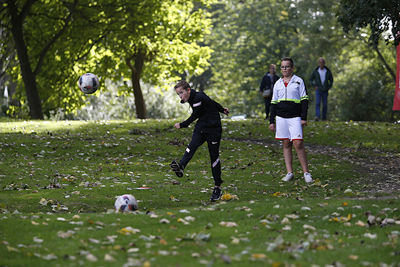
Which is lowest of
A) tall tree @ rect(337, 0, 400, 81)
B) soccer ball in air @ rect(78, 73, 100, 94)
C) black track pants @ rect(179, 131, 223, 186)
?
black track pants @ rect(179, 131, 223, 186)

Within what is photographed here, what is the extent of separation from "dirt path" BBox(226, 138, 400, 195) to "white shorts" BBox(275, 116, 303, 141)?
1.99 m

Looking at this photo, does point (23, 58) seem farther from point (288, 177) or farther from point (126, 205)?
point (126, 205)

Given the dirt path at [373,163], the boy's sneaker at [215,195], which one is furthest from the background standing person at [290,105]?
the boy's sneaker at [215,195]

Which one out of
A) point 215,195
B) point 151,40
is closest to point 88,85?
point 215,195

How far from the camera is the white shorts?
13344 millimetres

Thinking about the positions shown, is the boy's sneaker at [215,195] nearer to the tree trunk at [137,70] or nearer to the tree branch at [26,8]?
the tree branch at [26,8]

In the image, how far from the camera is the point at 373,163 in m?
18.2

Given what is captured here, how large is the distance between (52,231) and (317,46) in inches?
1683

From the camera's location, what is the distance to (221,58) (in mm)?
60438

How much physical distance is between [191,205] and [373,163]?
897 cm

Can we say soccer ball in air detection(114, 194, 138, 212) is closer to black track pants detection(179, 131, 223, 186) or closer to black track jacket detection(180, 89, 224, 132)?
black track pants detection(179, 131, 223, 186)

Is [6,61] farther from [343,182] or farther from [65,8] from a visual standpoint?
[343,182]

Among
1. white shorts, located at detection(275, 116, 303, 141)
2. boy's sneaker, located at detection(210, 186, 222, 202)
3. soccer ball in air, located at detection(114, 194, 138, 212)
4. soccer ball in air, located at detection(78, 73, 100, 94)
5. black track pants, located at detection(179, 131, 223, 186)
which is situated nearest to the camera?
soccer ball in air, located at detection(114, 194, 138, 212)

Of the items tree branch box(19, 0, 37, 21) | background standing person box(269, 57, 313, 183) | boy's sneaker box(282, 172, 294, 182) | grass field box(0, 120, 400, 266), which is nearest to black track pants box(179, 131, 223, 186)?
grass field box(0, 120, 400, 266)
